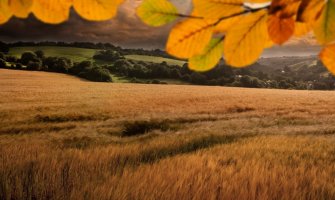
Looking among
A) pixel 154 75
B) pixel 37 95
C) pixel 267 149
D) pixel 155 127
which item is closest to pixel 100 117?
pixel 155 127

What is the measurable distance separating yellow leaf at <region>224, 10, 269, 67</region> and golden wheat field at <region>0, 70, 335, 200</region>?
8.50 ft

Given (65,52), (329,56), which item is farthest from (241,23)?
(65,52)

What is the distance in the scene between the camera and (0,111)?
45.0 feet

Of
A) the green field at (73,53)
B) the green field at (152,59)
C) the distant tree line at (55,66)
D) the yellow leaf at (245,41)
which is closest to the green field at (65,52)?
the green field at (73,53)

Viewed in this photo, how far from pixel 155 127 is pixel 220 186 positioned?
9450 millimetres

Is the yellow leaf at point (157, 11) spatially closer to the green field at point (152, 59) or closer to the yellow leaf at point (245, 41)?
the yellow leaf at point (245, 41)

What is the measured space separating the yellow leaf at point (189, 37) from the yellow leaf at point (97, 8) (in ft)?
0.24

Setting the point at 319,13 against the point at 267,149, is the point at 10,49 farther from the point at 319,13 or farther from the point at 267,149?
the point at 319,13

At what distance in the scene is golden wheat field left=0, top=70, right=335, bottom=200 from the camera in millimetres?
3283

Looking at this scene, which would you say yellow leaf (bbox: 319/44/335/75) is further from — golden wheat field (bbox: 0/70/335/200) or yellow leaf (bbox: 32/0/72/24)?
golden wheat field (bbox: 0/70/335/200)

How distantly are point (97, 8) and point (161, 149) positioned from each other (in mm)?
7036

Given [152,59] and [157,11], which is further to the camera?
[152,59]

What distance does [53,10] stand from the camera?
397mm

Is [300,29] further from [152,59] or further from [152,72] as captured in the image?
[152,59]
